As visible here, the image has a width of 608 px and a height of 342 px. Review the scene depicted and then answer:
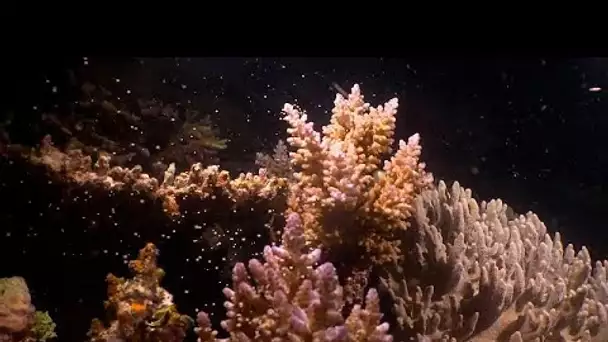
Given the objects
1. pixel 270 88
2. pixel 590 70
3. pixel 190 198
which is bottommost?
pixel 190 198

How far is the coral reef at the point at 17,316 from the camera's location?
3258 millimetres

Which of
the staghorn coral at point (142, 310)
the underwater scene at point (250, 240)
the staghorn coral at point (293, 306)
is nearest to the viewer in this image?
the staghorn coral at point (293, 306)

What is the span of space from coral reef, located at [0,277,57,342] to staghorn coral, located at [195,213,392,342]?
4.57ft

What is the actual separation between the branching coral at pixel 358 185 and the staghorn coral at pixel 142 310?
3.42 ft

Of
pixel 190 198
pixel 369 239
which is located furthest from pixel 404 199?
pixel 190 198

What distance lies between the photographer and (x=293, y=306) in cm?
255

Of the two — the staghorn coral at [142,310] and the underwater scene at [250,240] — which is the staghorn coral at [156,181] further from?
the staghorn coral at [142,310]

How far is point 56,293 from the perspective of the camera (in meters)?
4.10

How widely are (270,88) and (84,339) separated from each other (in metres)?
5.84

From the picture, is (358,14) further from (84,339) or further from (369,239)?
(84,339)

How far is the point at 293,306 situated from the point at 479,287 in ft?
4.57

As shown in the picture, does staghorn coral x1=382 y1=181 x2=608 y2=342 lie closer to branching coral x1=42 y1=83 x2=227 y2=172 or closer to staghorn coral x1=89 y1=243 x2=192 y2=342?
staghorn coral x1=89 y1=243 x2=192 y2=342

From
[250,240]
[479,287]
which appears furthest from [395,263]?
[250,240]

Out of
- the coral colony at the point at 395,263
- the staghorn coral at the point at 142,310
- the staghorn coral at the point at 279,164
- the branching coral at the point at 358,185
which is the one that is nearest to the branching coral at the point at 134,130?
the staghorn coral at the point at 279,164
